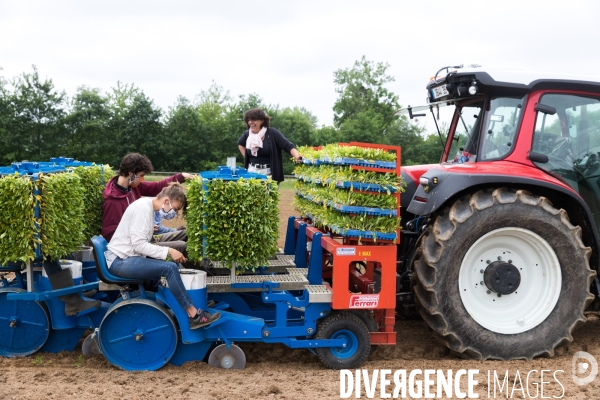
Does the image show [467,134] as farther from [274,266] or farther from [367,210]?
[274,266]

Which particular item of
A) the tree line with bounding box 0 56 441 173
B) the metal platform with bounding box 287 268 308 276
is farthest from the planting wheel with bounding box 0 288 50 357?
the tree line with bounding box 0 56 441 173

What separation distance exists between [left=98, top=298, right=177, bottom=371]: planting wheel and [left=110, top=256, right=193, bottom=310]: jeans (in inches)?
8.2

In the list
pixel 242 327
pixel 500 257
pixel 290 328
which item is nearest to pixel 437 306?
pixel 500 257

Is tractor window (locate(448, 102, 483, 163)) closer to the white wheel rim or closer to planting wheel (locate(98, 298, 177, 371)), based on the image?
the white wheel rim

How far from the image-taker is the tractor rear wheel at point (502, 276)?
201 inches

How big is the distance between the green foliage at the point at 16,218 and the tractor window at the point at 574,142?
4.19 meters

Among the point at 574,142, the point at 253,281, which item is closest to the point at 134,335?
the point at 253,281

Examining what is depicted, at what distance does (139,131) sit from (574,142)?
3584 centimetres

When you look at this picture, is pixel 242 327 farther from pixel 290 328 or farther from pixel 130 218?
pixel 130 218

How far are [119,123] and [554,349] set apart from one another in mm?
36556

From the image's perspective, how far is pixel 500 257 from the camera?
5387 millimetres

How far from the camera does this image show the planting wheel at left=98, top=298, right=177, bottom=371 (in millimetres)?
5023

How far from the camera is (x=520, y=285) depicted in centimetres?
545

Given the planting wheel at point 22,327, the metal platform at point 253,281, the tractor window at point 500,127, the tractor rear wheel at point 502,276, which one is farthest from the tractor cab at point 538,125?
the planting wheel at point 22,327
